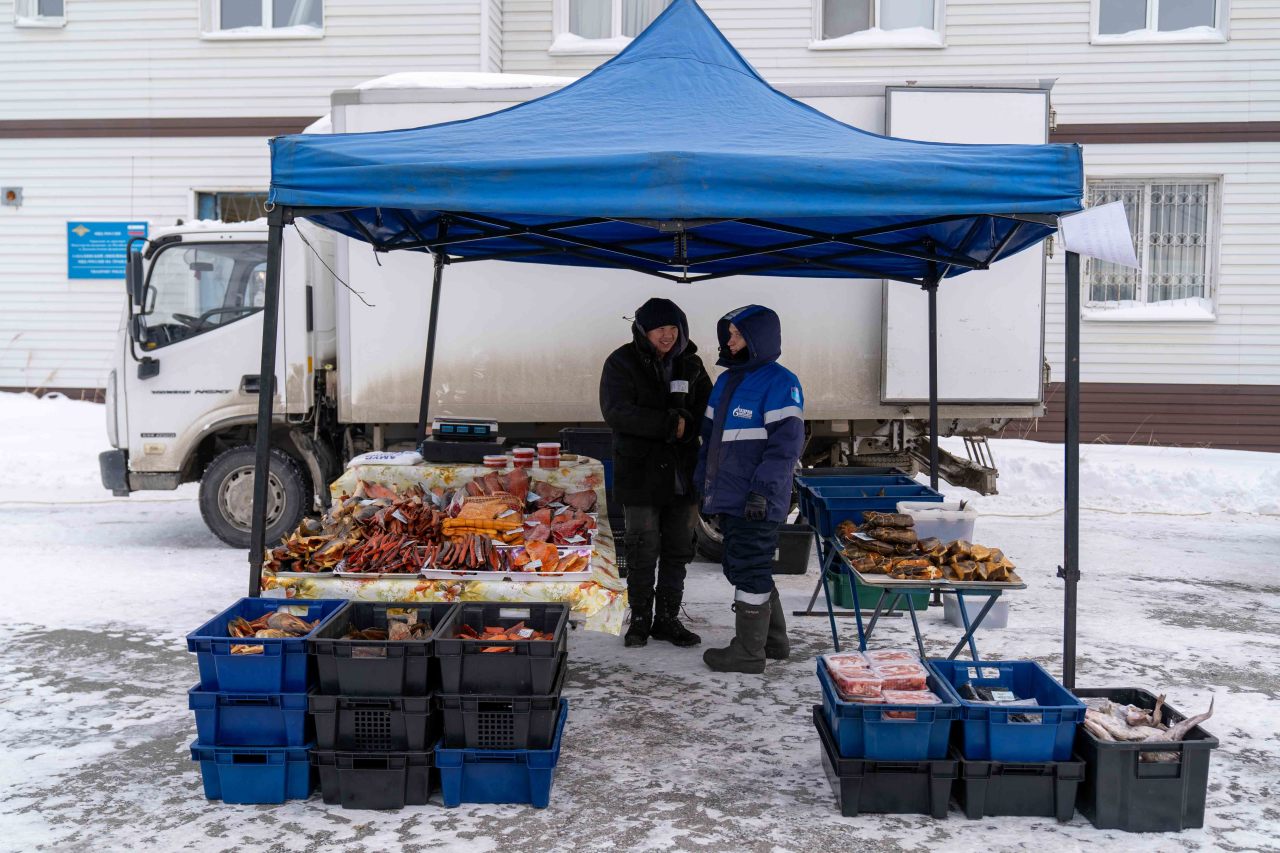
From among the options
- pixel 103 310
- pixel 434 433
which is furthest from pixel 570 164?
pixel 103 310

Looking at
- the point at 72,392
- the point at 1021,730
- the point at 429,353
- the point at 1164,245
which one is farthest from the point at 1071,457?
the point at 72,392

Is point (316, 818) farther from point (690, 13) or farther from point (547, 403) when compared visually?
point (690, 13)

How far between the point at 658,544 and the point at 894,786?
94.2 inches

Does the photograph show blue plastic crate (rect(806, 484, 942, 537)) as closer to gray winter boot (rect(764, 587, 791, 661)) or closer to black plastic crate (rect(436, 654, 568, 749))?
gray winter boot (rect(764, 587, 791, 661))

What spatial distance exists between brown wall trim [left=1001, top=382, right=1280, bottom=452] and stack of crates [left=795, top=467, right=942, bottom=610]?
7.05 metres

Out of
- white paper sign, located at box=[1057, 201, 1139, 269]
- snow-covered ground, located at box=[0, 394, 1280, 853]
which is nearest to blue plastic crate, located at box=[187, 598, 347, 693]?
snow-covered ground, located at box=[0, 394, 1280, 853]

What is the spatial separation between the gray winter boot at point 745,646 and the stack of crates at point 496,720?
5.62ft

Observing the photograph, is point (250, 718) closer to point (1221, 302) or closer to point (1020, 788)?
point (1020, 788)

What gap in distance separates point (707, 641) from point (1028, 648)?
1.88 metres

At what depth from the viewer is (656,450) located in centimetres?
597

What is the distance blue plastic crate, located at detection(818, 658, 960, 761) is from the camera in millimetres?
3918

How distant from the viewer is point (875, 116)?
24.0ft

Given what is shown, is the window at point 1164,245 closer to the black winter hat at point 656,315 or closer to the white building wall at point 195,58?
the white building wall at point 195,58

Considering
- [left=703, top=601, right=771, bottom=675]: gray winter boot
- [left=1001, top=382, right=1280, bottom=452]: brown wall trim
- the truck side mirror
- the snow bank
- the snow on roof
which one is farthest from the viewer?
[left=1001, top=382, right=1280, bottom=452]: brown wall trim
